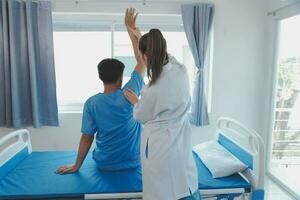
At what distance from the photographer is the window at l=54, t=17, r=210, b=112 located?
316 cm

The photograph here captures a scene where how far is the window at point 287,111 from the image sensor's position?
113 inches

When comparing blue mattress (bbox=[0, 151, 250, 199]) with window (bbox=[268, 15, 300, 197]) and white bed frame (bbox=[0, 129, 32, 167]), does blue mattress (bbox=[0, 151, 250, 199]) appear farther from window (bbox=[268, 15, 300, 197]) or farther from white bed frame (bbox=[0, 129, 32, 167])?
window (bbox=[268, 15, 300, 197])

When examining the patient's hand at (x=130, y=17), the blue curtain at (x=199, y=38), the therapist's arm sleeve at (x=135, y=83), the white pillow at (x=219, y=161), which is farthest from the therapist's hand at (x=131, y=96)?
the blue curtain at (x=199, y=38)

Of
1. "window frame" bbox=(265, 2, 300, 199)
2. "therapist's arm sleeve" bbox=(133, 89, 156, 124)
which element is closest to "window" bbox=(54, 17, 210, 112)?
"window frame" bbox=(265, 2, 300, 199)

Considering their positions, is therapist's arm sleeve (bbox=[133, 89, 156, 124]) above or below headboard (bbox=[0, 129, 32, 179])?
above

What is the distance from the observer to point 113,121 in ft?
5.52

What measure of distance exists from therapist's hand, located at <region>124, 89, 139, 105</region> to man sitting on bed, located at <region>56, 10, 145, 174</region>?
51mm

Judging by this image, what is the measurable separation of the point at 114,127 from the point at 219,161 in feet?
2.55

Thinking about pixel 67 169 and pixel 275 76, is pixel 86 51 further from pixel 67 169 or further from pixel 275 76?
pixel 275 76

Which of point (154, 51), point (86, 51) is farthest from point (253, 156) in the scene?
point (86, 51)

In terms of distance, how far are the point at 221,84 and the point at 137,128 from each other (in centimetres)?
171

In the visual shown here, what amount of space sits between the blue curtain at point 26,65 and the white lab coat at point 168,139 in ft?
6.21

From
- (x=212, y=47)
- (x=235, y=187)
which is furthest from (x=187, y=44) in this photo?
(x=235, y=187)

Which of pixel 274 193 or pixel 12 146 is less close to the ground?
pixel 12 146
